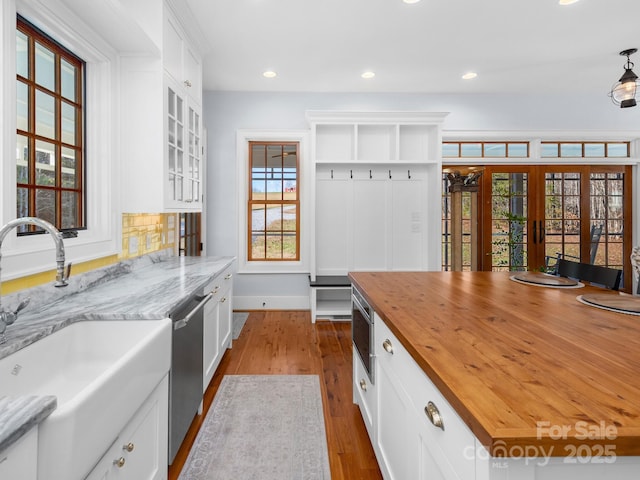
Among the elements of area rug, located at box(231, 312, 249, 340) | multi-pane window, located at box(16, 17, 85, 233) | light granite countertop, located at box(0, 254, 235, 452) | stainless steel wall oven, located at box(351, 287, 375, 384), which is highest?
multi-pane window, located at box(16, 17, 85, 233)

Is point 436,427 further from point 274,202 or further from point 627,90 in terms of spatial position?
point 274,202

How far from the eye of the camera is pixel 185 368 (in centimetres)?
197

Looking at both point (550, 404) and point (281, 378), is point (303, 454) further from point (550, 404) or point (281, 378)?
point (550, 404)

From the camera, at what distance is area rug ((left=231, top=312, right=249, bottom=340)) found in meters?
4.00

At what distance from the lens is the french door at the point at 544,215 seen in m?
5.09

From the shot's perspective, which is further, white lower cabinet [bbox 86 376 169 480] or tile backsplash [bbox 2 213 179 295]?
tile backsplash [bbox 2 213 179 295]

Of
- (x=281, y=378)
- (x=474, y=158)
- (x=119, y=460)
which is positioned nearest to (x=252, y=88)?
(x=474, y=158)

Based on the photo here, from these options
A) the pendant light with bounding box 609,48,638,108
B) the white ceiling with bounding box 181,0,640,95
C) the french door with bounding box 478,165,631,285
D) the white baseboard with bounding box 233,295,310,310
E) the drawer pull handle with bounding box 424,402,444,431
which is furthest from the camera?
the french door with bounding box 478,165,631,285

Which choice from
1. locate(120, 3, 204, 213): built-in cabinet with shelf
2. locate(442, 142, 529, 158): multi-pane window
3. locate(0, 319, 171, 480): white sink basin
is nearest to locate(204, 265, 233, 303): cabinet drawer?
locate(120, 3, 204, 213): built-in cabinet with shelf

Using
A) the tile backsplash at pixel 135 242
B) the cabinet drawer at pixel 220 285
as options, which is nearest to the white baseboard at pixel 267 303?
the tile backsplash at pixel 135 242

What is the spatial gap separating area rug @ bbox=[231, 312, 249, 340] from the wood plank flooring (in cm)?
6

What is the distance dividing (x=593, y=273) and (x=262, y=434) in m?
2.18

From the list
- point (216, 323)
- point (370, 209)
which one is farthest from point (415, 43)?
point (216, 323)

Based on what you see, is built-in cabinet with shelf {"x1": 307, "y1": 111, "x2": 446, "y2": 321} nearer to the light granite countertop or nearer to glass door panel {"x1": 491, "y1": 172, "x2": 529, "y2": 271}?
glass door panel {"x1": 491, "y1": 172, "x2": 529, "y2": 271}
